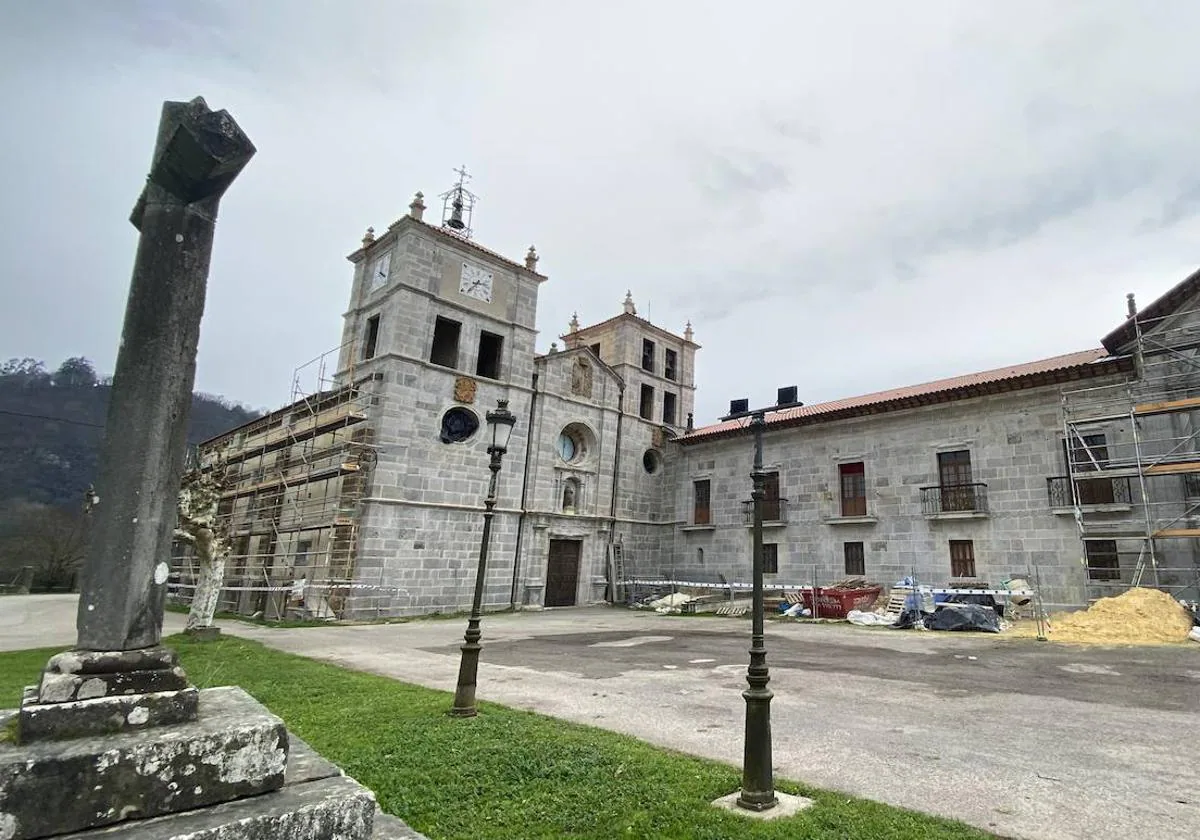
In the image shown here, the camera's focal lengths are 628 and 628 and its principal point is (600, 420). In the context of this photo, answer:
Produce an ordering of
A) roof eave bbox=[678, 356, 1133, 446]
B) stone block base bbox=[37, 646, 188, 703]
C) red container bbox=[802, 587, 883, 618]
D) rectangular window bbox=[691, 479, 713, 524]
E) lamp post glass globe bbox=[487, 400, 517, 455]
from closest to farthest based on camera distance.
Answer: stone block base bbox=[37, 646, 188, 703], lamp post glass globe bbox=[487, 400, 517, 455], roof eave bbox=[678, 356, 1133, 446], red container bbox=[802, 587, 883, 618], rectangular window bbox=[691, 479, 713, 524]

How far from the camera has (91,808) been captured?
2082mm

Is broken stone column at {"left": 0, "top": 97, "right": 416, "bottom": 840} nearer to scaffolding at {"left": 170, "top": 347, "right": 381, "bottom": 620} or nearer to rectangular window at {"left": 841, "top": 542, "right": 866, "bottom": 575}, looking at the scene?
scaffolding at {"left": 170, "top": 347, "right": 381, "bottom": 620}

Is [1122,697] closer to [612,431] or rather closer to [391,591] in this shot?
[391,591]

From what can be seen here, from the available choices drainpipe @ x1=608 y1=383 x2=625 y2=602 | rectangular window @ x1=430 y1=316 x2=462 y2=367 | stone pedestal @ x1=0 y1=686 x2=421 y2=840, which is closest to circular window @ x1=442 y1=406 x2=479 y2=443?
rectangular window @ x1=430 y1=316 x2=462 y2=367

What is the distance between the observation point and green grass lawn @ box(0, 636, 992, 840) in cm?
370

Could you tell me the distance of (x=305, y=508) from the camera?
72.5 ft

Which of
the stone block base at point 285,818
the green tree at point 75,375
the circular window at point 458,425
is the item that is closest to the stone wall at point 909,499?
the circular window at point 458,425

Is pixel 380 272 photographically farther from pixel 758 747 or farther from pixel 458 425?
pixel 758 747

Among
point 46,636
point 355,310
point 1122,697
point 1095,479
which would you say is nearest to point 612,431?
point 355,310

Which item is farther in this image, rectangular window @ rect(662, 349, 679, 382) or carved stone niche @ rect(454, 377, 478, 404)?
rectangular window @ rect(662, 349, 679, 382)

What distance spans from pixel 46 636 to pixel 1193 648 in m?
23.1

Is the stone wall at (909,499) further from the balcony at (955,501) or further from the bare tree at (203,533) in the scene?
the bare tree at (203,533)

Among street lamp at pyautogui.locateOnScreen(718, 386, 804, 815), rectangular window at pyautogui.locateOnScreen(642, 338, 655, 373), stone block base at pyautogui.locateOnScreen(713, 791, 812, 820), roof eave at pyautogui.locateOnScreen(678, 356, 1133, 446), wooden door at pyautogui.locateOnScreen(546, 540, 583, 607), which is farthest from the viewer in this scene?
rectangular window at pyautogui.locateOnScreen(642, 338, 655, 373)

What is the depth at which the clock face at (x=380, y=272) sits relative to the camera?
896 inches
